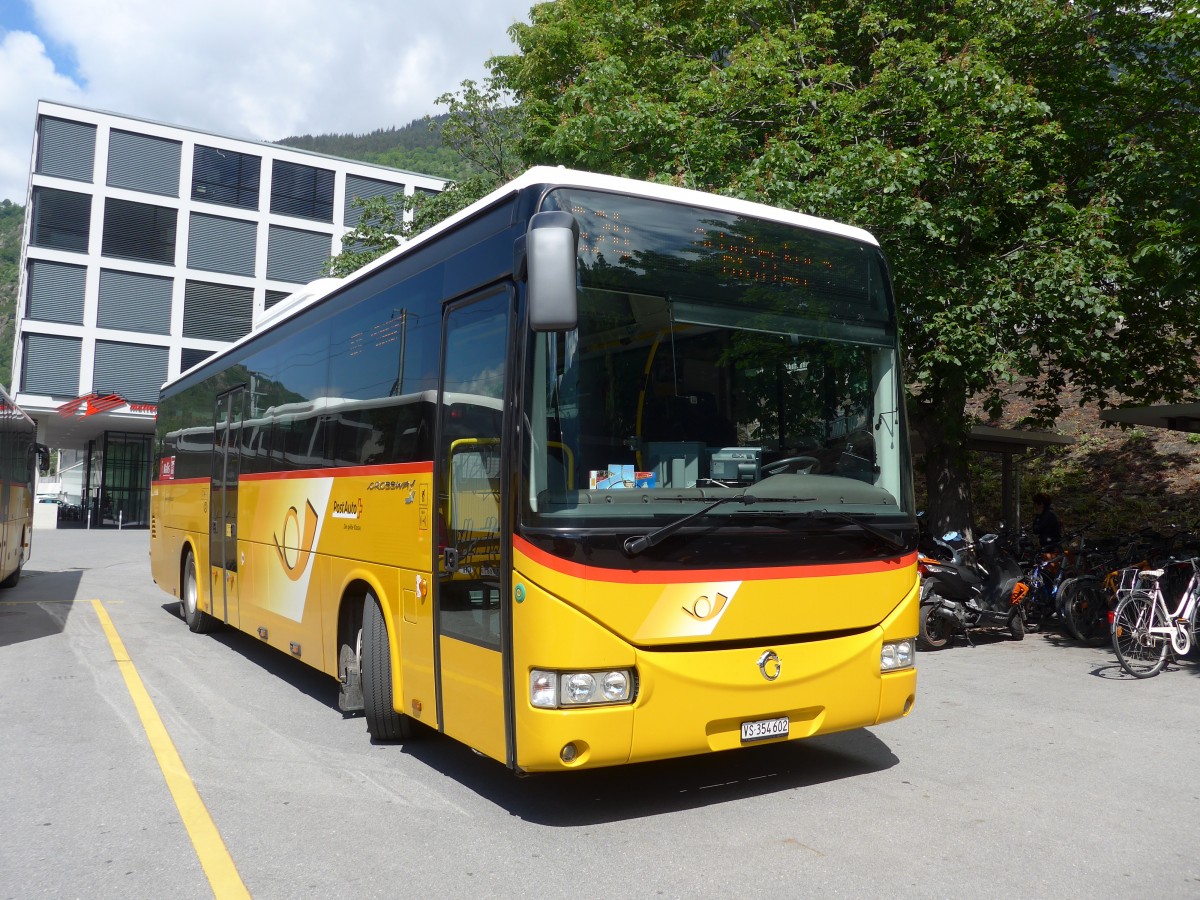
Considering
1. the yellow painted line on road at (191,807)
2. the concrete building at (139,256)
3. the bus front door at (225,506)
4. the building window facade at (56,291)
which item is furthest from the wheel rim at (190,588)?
the building window facade at (56,291)

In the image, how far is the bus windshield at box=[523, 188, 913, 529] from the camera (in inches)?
193

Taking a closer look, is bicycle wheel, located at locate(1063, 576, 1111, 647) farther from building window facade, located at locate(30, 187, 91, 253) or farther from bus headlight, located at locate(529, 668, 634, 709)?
building window facade, located at locate(30, 187, 91, 253)

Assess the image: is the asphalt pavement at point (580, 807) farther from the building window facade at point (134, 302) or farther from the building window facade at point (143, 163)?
the building window facade at point (143, 163)

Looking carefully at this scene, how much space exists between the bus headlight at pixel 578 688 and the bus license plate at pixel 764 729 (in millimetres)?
718

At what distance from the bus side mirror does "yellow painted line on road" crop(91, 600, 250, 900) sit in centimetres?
271

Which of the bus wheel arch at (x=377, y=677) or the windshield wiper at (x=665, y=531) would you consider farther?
the bus wheel arch at (x=377, y=677)

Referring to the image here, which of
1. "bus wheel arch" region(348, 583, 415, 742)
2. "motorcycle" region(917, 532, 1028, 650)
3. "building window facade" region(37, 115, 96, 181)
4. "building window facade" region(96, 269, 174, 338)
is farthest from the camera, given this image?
"building window facade" region(96, 269, 174, 338)

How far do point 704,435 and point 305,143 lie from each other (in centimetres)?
15010

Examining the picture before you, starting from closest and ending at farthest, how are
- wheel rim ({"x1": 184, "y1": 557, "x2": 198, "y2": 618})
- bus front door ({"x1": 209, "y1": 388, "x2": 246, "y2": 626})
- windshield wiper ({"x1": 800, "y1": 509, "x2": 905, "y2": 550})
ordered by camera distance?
windshield wiper ({"x1": 800, "y1": 509, "x2": 905, "y2": 550}) < bus front door ({"x1": 209, "y1": 388, "x2": 246, "y2": 626}) < wheel rim ({"x1": 184, "y1": 557, "x2": 198, "y2": 618})

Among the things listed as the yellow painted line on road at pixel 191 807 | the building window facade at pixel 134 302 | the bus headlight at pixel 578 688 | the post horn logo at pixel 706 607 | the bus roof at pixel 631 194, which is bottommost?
the yellow painted line on road at pixel 191 807

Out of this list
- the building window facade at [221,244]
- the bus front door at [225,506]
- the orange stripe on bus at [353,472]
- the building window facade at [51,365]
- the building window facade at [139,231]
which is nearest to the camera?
the orange stripe on bus at [353,472]

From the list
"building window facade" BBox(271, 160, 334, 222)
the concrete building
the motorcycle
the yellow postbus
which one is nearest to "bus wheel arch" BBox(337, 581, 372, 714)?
the yellow postbus

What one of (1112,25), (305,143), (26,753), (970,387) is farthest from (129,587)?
(305,143)

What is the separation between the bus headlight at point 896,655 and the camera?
18.7 ft
